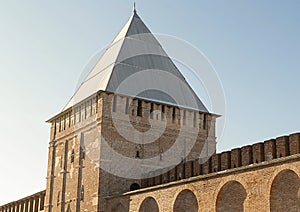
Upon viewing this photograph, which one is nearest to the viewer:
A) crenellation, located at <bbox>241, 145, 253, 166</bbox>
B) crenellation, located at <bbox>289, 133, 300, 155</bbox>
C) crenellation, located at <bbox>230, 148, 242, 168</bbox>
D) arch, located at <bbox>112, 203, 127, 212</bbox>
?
crenellation, located at <bbox>289, 133, 300, 155</bbox>

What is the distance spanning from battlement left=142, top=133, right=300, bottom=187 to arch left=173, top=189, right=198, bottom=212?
3.32ft

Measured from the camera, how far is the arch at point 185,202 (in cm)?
1416

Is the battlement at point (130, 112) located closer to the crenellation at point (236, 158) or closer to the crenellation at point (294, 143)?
the crenellation at point (236, 158)

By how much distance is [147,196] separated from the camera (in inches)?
603

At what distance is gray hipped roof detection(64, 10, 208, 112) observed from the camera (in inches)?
750

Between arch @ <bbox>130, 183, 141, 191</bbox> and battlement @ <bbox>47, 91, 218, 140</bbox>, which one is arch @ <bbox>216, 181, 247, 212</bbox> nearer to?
arch @ <bbox>130, 183, 141, 191</bbox>

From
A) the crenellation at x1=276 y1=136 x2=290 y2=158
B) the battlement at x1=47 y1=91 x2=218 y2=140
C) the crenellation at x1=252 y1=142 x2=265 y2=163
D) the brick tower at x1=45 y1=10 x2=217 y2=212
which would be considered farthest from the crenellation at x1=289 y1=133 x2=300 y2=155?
the battlement at x1=47 y1=91 x2=218 y2=140

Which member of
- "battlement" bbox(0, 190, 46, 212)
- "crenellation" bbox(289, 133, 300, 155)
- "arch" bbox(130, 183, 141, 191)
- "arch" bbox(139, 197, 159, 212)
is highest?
"battlement" bbox(0, 190, 46, 212)

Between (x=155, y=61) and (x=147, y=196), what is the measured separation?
23.2 feet

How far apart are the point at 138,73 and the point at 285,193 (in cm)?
956

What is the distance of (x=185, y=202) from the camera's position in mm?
14273

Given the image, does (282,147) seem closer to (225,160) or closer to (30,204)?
(225,160)

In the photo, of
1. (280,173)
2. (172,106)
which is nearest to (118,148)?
(172,106)

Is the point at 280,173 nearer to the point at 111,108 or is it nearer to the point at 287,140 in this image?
the point at 287,140
